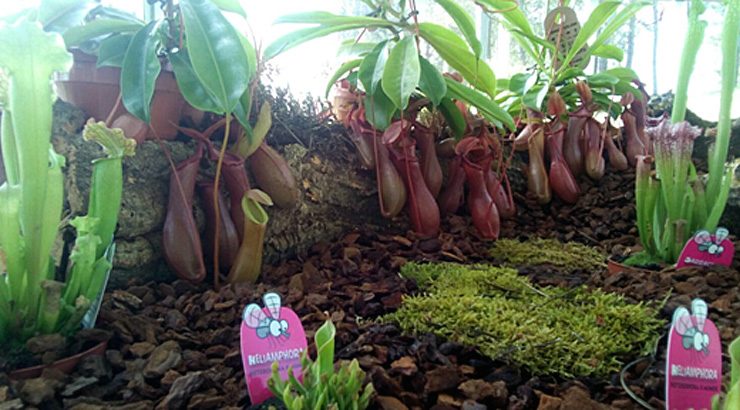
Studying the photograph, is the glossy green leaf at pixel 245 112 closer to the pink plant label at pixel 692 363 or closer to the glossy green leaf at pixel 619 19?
the pink plant label at pixel 692 363

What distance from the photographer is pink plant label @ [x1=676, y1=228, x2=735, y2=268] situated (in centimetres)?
118

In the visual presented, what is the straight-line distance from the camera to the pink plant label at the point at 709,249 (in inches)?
46.6

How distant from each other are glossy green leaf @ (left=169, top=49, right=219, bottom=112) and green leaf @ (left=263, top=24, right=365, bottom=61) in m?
0.28

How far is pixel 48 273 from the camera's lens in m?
0.76

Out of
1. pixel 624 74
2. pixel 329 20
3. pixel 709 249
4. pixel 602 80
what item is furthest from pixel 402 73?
pixel 624 74

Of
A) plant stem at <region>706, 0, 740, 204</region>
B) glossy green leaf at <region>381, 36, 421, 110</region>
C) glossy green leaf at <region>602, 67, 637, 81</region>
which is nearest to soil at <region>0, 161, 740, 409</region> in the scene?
plant stem at <region>706, 0, 740, 204</region>

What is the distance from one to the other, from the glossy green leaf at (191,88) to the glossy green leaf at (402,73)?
527 mm

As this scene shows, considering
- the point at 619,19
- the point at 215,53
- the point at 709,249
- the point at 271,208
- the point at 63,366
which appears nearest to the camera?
the point at 63,366

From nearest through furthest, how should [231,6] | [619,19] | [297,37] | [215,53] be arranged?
[215,53]
[231,6]
[297,37]
[619,19]

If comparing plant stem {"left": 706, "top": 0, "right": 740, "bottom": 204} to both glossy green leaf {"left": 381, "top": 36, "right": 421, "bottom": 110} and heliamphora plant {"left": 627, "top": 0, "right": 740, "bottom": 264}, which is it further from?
glossy green leaf {"left": 381, "top": 36, "right": 421, "bottom": 110}

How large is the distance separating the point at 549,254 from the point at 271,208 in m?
0.94

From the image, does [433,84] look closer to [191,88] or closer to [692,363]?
[191,88]

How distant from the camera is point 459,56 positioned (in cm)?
171

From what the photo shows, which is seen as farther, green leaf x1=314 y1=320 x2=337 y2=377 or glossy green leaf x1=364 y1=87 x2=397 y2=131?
glossy green leaf x1=364 y1=87 x2=397 y2=131
